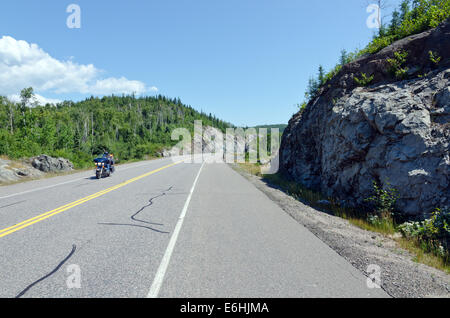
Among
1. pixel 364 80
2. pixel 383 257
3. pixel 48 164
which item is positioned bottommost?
pixel 383 257

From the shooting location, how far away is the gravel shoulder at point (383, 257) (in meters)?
3.57

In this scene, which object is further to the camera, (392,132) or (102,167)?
(102,167)

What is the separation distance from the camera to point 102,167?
16312mm

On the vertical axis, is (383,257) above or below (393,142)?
below

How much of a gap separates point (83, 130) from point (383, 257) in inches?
3848

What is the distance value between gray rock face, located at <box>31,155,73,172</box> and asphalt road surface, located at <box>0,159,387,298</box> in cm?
1439

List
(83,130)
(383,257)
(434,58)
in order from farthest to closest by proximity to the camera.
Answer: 1. (83,130)
2. (434,58)
3. (383,257)

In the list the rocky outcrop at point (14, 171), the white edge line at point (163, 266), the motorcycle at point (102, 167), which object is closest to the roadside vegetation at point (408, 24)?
the white edge line at point (163, 266)

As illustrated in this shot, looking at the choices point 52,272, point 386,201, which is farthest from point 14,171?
point 386,201

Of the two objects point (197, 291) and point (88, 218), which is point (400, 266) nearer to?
point (197, 291)

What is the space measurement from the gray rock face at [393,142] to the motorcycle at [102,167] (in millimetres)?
13569

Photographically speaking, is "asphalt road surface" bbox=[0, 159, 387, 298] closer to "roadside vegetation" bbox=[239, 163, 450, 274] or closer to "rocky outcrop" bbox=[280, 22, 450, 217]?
"roadside vegetation" bbox=[239, 163, 450, 274]

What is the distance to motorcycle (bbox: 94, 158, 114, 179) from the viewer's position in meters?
16.1

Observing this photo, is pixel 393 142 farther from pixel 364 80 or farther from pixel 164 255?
pixel 164 255
